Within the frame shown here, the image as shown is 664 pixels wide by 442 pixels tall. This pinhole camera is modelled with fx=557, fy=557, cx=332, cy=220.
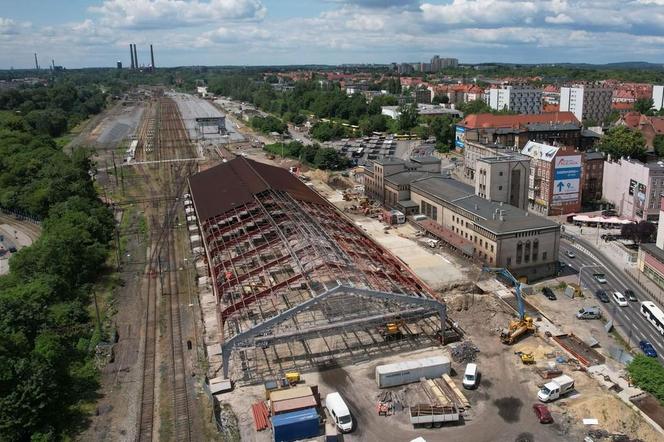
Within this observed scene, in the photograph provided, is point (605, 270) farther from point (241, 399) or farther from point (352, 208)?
point (241, 399)

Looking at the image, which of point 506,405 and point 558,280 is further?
point 558,280

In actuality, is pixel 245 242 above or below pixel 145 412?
above

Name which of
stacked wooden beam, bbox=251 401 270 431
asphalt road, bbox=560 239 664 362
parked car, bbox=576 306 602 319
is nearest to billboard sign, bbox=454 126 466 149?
asphalt road, bbox=560 239 664 362

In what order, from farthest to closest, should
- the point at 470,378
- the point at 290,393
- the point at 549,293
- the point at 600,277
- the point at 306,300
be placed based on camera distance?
1. the point at 600,277
2. the point at 549,293
3. the point at 306,300
4. the point at 470,378
5. the point at 290,393

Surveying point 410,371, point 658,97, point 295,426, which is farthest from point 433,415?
point 658,97

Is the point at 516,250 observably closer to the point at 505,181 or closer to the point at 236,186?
the point at 505,181

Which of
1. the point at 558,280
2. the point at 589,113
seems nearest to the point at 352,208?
the point at 558,280

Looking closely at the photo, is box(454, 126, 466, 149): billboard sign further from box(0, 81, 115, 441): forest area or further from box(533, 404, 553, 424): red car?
box(533, 404, 553, 424): red car
